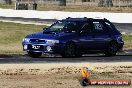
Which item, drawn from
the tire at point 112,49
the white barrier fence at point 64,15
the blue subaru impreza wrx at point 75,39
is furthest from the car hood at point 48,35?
the white barrier fence at point 64,15

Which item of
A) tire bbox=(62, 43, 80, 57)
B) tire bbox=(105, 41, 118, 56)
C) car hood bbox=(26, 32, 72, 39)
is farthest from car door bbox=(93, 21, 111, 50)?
car hood bbox=(26, 32, 72, 39)

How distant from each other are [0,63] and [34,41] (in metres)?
2.26

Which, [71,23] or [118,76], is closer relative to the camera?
[118,76]

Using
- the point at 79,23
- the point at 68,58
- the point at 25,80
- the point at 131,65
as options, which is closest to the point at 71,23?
the point at 79,23

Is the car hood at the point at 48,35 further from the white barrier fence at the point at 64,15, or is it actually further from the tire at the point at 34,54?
the white barrier fence at the point at 64,15

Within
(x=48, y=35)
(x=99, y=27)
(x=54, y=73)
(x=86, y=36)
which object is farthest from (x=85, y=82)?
(x=99, y=27)

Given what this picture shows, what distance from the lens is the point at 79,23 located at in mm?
20312

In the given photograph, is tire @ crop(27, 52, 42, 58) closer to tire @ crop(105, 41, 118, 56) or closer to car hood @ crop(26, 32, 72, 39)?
car hood @ crop(26, 32, 72, 39)

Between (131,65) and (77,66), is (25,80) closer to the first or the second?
(77,66)

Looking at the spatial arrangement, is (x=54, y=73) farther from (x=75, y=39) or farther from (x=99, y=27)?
(x=99, y=27)

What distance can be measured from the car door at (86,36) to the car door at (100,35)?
0.20m

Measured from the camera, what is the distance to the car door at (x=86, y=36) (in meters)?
19.9

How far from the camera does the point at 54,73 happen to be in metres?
14.7

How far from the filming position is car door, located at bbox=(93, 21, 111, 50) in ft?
66.8
